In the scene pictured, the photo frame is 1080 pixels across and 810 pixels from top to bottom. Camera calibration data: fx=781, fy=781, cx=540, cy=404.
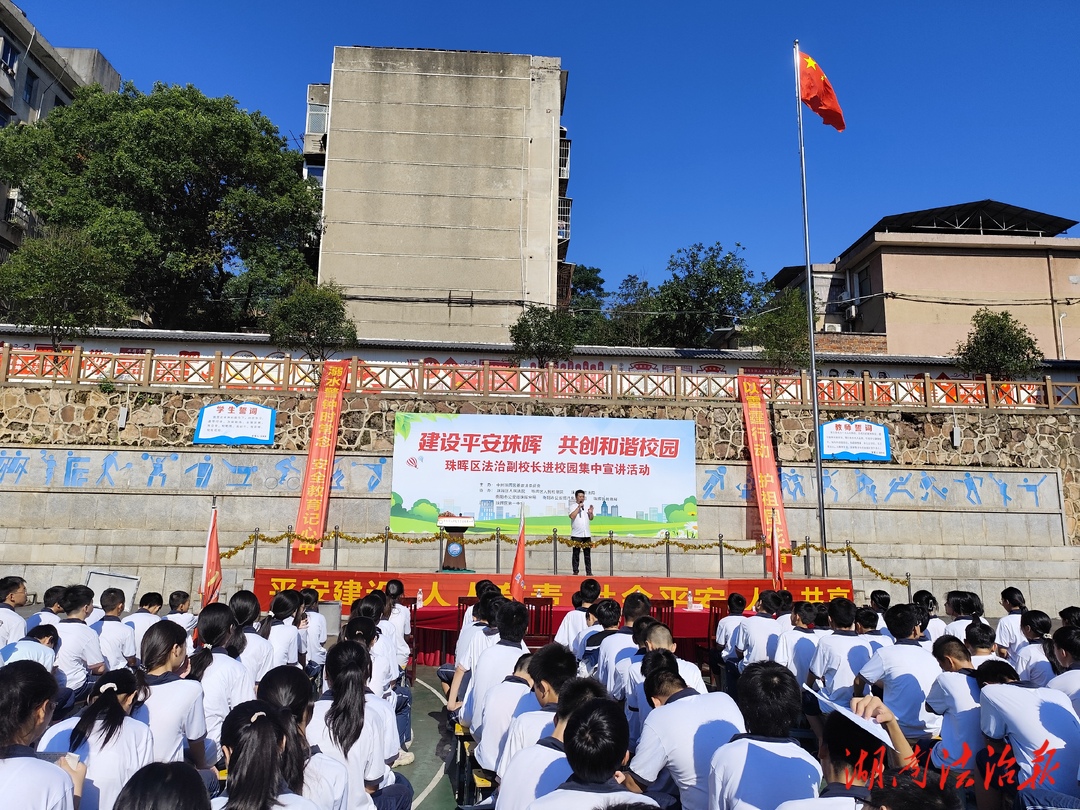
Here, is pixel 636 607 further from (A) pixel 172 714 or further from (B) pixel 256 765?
(B) pixel 256 765

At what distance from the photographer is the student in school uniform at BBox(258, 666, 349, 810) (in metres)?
2.92

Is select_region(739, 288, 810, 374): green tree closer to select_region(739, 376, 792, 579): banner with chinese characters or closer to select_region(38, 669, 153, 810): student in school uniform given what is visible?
select_region(739, 376, 792, 579): banner with chinese characters

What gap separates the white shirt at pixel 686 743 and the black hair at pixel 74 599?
4.65 meters

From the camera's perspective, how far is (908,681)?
5398 millimetres

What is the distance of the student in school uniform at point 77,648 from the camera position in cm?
567

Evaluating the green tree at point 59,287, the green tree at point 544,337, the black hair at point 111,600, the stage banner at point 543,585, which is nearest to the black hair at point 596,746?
the black hair at point 111,600

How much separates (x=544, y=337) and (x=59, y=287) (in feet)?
39.9

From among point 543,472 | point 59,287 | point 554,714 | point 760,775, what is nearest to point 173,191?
point 59,287

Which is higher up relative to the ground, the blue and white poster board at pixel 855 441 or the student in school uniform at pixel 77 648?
the blue and white poster board at pixel 855 441

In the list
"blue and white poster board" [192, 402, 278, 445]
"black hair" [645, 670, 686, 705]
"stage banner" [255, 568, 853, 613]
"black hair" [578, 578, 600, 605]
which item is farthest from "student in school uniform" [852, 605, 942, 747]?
"blue and white poster board" [192, 402, 278, 445]

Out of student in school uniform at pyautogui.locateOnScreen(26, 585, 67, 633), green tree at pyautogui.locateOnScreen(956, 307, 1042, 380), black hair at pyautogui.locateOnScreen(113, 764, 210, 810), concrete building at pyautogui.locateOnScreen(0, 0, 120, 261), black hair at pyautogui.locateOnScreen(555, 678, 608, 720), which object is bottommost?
black hair at pyautogui.locateOnScreen(113, 764, 210, 810)

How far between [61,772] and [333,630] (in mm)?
8112

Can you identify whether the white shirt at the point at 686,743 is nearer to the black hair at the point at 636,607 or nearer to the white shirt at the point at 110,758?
the white shirt at the point at 110,758

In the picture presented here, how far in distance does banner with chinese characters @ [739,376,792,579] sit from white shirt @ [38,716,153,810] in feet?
46.0
